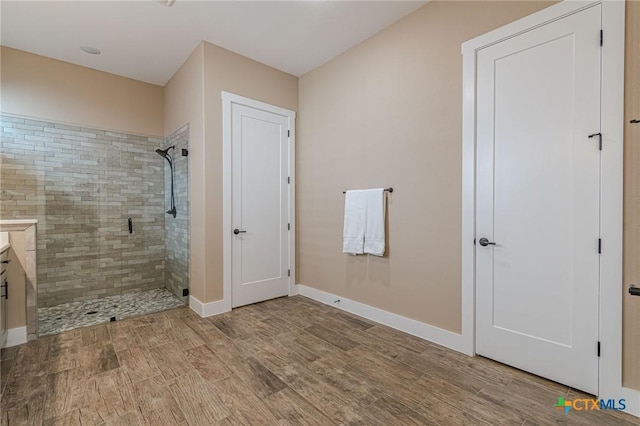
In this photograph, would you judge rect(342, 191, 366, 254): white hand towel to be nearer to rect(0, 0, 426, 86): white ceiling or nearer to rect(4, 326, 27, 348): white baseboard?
rect(0, 0, 426, 86): white ceiling

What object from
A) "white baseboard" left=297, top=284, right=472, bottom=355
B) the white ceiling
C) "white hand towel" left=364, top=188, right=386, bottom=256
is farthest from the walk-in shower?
"white hand towel" left=364, top=188, right=386, bottom=256

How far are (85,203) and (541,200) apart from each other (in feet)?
16.3

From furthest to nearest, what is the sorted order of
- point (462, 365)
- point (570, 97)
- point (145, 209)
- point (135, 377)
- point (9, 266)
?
point (145, 209)
point (9, 266)
point (462, 365)
point (135, 377)
point (570, 97)

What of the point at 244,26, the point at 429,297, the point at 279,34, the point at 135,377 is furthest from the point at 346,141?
the point at 135,377

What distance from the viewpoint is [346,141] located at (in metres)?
3.34

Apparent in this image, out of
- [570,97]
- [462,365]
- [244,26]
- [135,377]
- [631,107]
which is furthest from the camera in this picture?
[244,26]

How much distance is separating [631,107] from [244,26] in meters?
3.12

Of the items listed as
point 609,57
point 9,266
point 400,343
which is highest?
point 609,57

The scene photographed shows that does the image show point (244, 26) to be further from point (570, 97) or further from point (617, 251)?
point (617, 251)

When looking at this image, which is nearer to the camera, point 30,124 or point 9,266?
point 9,266

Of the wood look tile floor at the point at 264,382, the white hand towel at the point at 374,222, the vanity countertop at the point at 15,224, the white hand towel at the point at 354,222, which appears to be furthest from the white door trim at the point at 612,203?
the vanity countertop at the point at 15,224

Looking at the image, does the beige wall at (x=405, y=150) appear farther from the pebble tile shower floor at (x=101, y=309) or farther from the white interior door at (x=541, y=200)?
the pebble tile shower floor at (x=101, y=309)

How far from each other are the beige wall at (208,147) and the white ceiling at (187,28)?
0.19m

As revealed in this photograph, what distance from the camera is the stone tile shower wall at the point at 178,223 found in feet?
11.9
